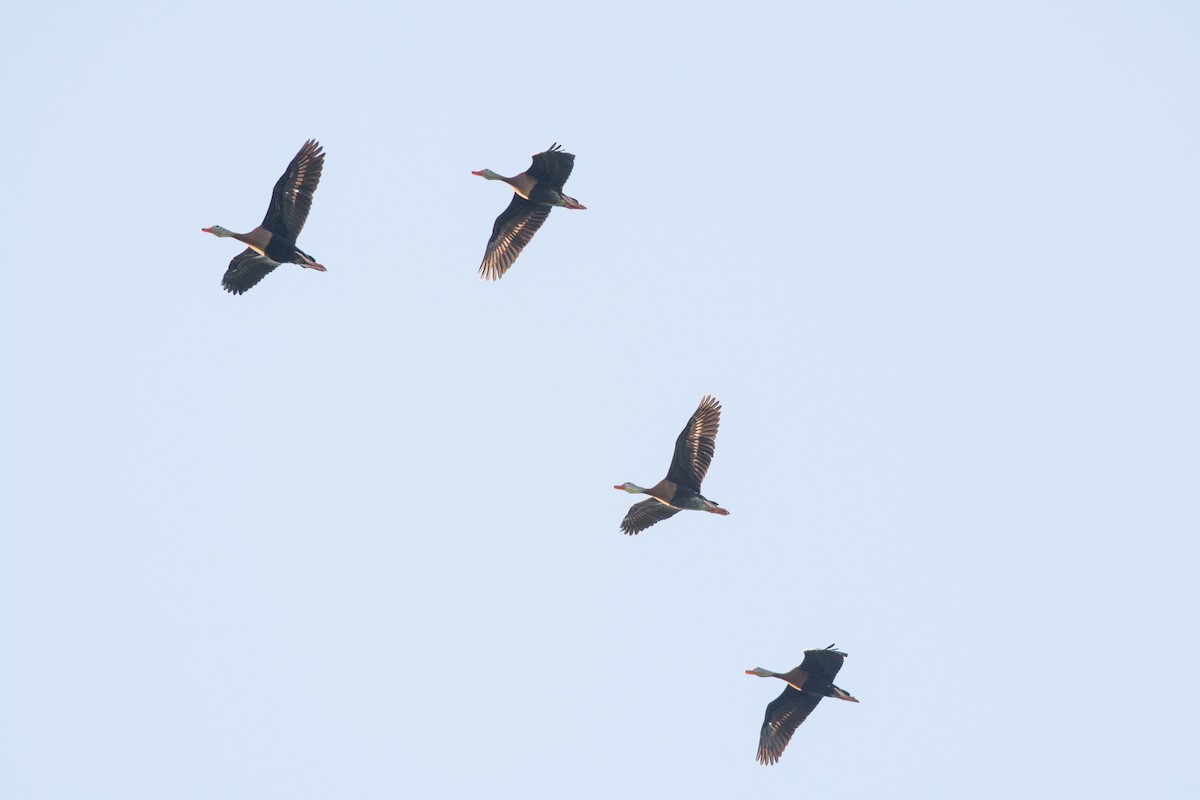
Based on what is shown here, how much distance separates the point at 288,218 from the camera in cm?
3359

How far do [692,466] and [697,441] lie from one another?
20.0 inches

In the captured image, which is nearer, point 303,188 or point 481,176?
point 303,188

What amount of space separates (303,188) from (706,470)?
9.69 metres

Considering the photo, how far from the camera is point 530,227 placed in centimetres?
3609

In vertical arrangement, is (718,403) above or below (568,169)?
below

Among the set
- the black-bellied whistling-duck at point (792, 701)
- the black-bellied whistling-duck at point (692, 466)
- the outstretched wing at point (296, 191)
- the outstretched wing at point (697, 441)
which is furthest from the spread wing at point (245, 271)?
the black-bellied whistling-duck at point (792, 701)

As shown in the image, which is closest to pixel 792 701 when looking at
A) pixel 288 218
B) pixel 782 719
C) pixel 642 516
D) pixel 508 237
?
pixel 782 719

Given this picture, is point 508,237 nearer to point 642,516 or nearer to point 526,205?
point 526,205

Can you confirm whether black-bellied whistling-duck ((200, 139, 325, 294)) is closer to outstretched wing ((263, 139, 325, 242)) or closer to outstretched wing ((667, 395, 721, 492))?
outstretched wing ((263, 139, 325, 242))

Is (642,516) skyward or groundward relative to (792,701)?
skyward

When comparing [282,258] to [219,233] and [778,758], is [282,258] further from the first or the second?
[778,758]

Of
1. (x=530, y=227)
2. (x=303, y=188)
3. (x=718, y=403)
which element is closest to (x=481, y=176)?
(x=530, y=227)

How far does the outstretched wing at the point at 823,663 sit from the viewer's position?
31.9 metres

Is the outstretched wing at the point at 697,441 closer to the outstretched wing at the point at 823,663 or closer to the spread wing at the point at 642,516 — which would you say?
the spread wing at the point at 642,516
